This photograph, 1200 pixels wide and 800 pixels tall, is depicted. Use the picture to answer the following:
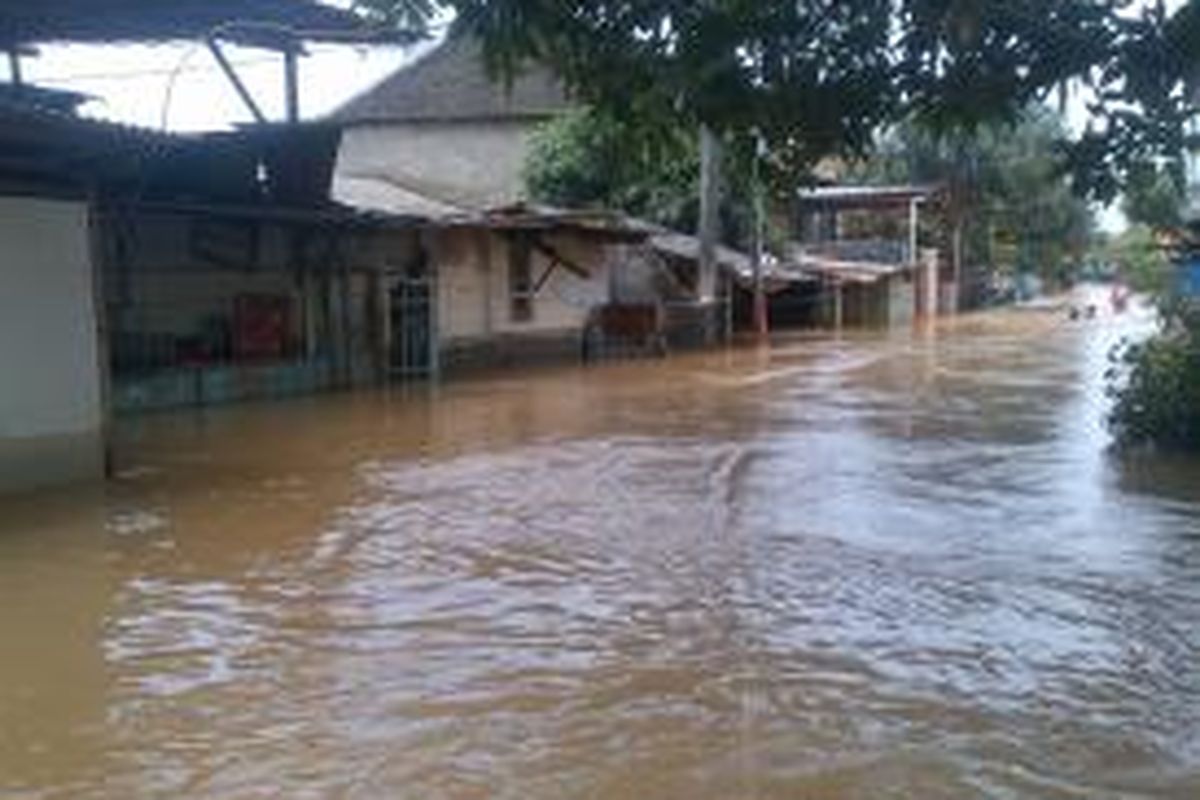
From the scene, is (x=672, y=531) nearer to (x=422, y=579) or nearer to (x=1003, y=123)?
(x=422, y=579)

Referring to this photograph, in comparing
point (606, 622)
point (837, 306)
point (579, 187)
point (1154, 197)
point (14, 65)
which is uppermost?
point (14, 65)

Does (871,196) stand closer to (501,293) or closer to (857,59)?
(501,293)

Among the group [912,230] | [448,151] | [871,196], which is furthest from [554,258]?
[912,230]

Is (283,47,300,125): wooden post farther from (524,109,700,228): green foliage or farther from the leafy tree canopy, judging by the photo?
the leafy tree canopy

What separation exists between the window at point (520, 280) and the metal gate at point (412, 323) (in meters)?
4.04

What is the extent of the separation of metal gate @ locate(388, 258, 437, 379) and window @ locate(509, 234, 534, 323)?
404 centimetres

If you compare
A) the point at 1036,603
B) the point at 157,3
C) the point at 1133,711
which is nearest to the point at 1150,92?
the point at 1133,711

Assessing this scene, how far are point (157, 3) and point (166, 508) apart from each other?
676 cm

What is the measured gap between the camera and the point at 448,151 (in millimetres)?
43031

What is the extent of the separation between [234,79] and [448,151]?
21185 millimetres

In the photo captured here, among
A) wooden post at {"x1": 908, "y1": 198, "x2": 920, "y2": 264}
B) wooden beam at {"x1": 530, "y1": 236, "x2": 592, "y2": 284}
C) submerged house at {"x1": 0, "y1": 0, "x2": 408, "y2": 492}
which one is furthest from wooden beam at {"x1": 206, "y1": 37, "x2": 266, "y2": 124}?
wooden post at {"x1": 908, "y1": 198, "x2": 920, "y2": 264}

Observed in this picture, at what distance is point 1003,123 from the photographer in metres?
4.35

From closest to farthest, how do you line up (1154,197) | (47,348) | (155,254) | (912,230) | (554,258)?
(1154,197) → (47,348) → (155,254) → (554,258) → (912,230)

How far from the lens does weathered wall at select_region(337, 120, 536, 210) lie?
4231cm
